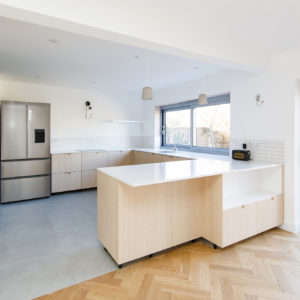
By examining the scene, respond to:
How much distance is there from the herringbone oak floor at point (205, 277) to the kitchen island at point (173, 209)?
5.0 inches

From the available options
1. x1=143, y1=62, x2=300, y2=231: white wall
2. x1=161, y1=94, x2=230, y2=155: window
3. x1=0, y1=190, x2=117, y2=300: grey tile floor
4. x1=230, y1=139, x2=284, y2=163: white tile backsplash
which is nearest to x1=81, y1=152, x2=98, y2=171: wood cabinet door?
x1=0, y1=190, x2=117, y2=300: grey tile floor

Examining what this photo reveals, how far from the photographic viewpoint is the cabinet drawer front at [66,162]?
15.5ft

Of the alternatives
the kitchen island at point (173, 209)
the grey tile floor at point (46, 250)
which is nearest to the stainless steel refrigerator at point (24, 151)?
the grey tile floor at point (46, 250)

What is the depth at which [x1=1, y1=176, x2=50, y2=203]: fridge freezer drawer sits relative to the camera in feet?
13.7

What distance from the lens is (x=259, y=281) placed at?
2020 millimetres

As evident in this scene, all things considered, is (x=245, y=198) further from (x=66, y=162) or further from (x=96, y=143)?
(x=96, y=143)

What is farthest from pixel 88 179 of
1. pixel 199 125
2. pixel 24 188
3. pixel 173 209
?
pixel 173 209

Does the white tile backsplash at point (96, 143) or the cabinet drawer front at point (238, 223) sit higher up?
the white tile backsplash at point (96, 143)

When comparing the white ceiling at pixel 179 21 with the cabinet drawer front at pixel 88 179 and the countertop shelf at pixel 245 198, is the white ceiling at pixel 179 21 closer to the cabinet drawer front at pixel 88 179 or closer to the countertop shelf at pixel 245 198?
the countertop shelf at pixel 245 198

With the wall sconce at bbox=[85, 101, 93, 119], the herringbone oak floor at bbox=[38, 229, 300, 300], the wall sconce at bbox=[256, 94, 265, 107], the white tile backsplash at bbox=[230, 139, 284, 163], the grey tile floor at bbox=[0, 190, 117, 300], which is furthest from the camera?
the wall sconce at bbox=[85, 101, 93, 119]

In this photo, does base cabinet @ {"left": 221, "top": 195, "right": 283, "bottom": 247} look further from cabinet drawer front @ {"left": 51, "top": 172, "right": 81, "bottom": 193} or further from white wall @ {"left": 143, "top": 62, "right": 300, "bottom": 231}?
cabinet drawer front @ {"left": 51, "top": 172, "right": 81, "bottom": 193}

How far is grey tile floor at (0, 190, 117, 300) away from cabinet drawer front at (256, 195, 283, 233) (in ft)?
5.91

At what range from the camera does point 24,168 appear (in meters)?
4.30

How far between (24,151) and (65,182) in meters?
1.02
